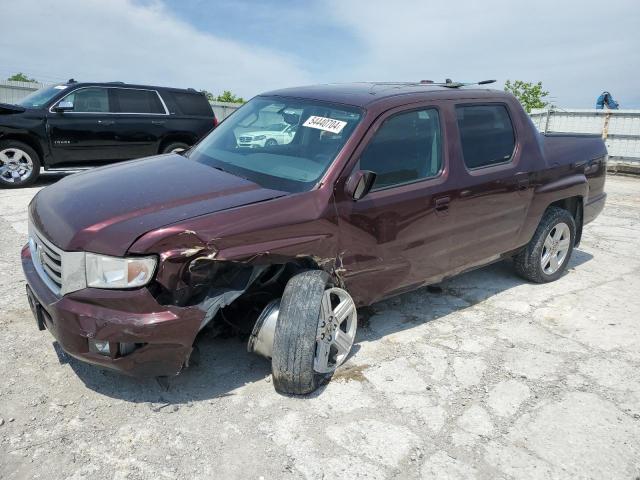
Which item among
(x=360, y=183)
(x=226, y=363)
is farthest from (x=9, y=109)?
(x=360, y=183)

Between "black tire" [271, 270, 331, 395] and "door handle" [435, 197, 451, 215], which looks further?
"door handle" [435, 197, 451, 215]

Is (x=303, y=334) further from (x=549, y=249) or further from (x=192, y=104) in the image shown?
(x=192, y=104)

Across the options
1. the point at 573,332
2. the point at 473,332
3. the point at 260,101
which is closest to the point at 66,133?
the point at 260,101

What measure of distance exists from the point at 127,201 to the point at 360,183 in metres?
1.30

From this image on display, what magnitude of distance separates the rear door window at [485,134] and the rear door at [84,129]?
6.86 meters

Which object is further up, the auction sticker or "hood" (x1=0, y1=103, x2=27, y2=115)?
"hood" (x1=0, y1=103, x2=27, y2=115)

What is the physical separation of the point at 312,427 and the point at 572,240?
11.5 feet

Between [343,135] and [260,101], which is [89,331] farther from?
[260,101]

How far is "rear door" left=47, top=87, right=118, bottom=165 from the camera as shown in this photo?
8.48m

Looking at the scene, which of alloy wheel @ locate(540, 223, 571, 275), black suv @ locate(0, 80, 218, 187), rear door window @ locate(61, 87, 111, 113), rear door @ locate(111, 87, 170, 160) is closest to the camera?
alloy wheel @ locate(540, 223, 571, 275)

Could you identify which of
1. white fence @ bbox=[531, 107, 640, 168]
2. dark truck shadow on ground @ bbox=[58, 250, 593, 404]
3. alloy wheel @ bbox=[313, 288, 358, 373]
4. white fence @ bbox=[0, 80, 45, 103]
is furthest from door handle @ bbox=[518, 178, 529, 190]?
white fence @ bbox=[0, 80, 45, 103]

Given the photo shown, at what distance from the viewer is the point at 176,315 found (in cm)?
256

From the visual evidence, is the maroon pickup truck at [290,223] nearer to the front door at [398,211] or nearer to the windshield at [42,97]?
the front door at [398,211]

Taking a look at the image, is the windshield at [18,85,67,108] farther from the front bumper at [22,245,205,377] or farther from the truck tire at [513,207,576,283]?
the truck tire at [513,207,576,283]
